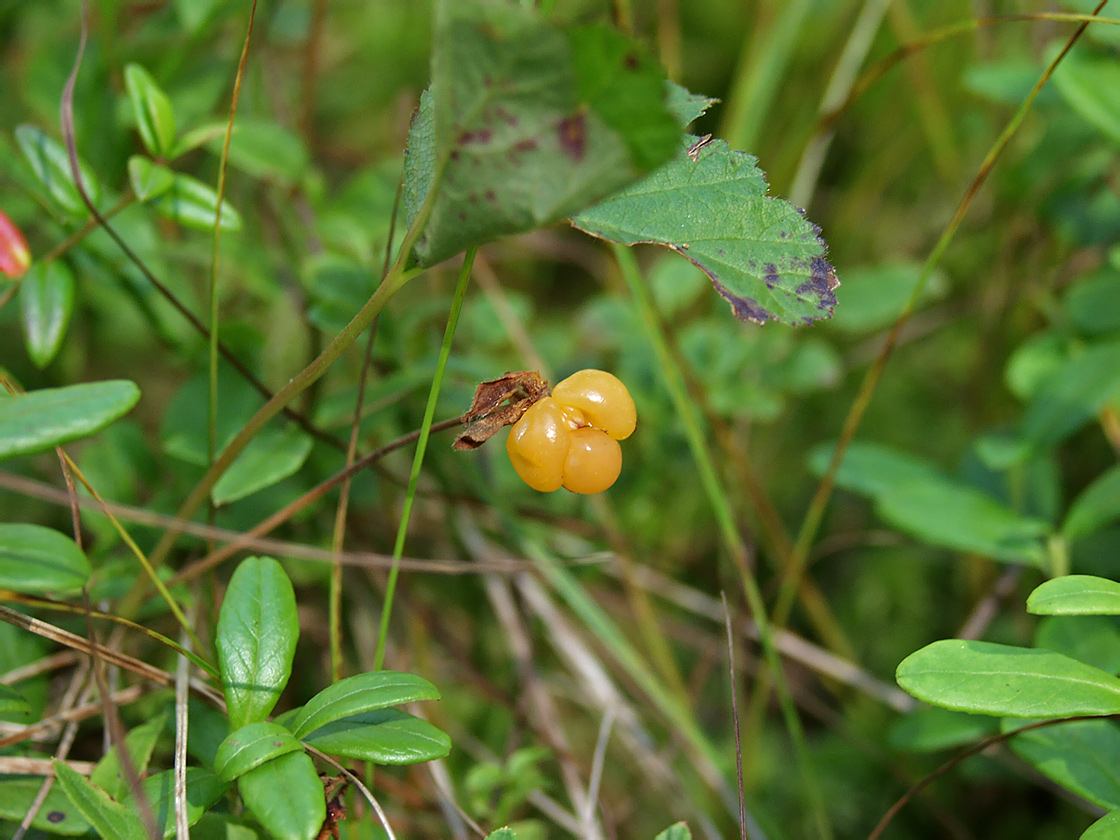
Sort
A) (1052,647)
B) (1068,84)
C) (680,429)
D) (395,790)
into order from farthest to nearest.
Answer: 1. (680,429)
2. (1068,84)
3. (395,790)
4. (1052,647)

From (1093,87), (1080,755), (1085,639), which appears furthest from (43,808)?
(1093,87)

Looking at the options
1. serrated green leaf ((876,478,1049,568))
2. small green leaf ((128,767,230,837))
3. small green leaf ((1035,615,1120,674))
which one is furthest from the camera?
serrated green leaf ((876,478,1049,568))

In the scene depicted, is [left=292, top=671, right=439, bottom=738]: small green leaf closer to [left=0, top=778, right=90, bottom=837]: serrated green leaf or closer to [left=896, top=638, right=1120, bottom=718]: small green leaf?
[left=0, top=778, right=90, bottom=837]: serrated green leaf

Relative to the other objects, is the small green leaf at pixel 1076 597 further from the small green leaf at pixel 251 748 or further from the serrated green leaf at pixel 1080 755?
the small green leaf at pixel 251 748

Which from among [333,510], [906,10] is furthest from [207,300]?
[906,10]

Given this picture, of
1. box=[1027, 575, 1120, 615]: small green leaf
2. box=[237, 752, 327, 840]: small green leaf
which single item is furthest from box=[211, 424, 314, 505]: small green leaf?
box=[1027, 575, 1120, 615]: small green leaf

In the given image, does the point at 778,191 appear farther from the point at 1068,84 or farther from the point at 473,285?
the point at 473,285

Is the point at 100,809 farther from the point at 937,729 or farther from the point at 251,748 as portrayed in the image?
the point at 937,729
